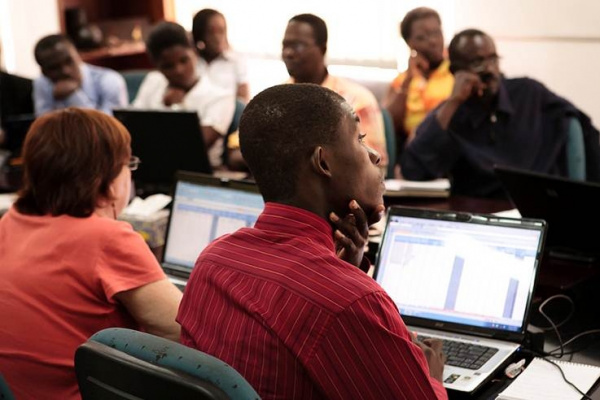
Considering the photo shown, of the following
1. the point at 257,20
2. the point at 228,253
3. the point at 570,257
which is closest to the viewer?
the point at 228,253

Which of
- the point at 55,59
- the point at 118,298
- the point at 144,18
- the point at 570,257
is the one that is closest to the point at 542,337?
the point at 570,257

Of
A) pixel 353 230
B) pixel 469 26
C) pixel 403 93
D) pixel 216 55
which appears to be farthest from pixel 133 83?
pixel 353 230

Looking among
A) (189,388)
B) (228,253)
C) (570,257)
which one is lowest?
(570,257)

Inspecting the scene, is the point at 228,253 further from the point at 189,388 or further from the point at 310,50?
the point at 310,50

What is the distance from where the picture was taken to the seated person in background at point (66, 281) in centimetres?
191

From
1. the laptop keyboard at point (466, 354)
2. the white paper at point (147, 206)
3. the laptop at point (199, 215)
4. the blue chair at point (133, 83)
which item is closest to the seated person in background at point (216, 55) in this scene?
the blue chair at point (133, 83)

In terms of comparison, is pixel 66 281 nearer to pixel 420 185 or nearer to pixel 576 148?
pixel 420 185

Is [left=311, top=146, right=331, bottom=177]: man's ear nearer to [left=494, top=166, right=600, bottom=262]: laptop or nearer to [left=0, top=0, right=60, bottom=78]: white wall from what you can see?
Result: [left=494, top=166, right=600, bottom=262]: laptop

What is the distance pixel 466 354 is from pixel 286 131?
0.71m

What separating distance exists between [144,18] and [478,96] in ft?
14.1

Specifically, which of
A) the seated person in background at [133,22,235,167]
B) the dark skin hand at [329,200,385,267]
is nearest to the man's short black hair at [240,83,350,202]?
the dark skin hand at [329,200,385,267]

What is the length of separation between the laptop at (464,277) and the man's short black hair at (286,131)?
0.61 meters

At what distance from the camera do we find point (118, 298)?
192cm

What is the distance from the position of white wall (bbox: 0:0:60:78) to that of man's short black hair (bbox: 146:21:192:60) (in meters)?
2.60
